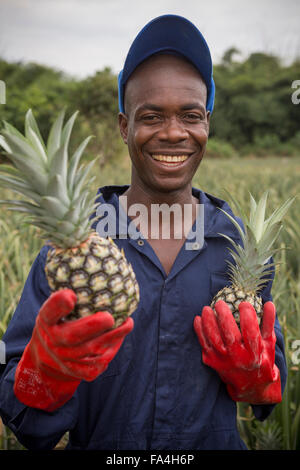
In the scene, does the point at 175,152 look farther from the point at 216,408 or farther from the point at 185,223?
the point at 216,408

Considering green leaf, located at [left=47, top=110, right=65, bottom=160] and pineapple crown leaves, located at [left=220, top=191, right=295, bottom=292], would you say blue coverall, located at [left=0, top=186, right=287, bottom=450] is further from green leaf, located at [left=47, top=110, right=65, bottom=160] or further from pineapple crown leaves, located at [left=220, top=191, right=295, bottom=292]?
green leaf, located at [left=47, top=110, right=65, bottom=160]

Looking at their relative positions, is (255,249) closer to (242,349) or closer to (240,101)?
(242,349)

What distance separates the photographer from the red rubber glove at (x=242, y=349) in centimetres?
146

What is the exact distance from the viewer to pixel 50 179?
1.16 meters

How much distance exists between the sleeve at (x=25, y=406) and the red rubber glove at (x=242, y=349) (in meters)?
0.55

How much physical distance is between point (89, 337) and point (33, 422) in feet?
1.48

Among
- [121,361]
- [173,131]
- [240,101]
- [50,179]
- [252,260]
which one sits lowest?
[121,361]

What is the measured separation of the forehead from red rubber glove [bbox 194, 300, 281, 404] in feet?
2.66

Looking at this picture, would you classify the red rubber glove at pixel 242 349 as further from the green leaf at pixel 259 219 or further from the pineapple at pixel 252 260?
the green leaf at pixel 259 219

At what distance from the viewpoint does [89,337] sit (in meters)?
1.23

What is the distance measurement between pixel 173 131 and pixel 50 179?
61 cm

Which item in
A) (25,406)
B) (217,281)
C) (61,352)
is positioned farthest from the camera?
(217,281)

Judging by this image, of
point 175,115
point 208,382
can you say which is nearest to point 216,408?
point 208,382

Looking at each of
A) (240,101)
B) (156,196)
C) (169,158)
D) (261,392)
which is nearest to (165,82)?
(169,158)
